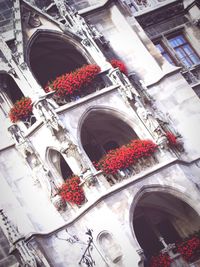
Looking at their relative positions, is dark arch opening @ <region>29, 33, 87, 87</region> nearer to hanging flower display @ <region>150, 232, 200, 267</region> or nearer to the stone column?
the stone column

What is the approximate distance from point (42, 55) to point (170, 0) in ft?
21.2

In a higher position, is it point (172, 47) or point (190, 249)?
point (172, 47)

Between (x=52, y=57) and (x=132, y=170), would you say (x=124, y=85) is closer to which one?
(x=132, y=170)

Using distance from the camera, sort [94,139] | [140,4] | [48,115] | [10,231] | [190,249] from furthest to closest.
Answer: [140,4] → [94,139] → [48,115] → [190,249] → [10,231]

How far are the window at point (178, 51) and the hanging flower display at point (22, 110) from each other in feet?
22.6

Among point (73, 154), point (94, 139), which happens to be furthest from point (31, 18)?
point (73, 154)

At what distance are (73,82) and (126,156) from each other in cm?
325

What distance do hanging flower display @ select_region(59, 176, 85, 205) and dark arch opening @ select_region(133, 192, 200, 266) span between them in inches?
101

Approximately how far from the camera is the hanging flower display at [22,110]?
1398 centimetres

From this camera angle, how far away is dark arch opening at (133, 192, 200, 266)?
14.4 meters

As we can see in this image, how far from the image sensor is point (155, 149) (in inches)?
523

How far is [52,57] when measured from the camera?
55.2 ft

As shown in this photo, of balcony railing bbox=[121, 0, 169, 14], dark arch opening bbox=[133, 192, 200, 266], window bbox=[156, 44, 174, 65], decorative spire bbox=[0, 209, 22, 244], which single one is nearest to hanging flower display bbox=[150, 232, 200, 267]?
dark arch opening bbox=[133, 192, 200, 266]

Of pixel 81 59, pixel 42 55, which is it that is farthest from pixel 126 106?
pixel 42 55
